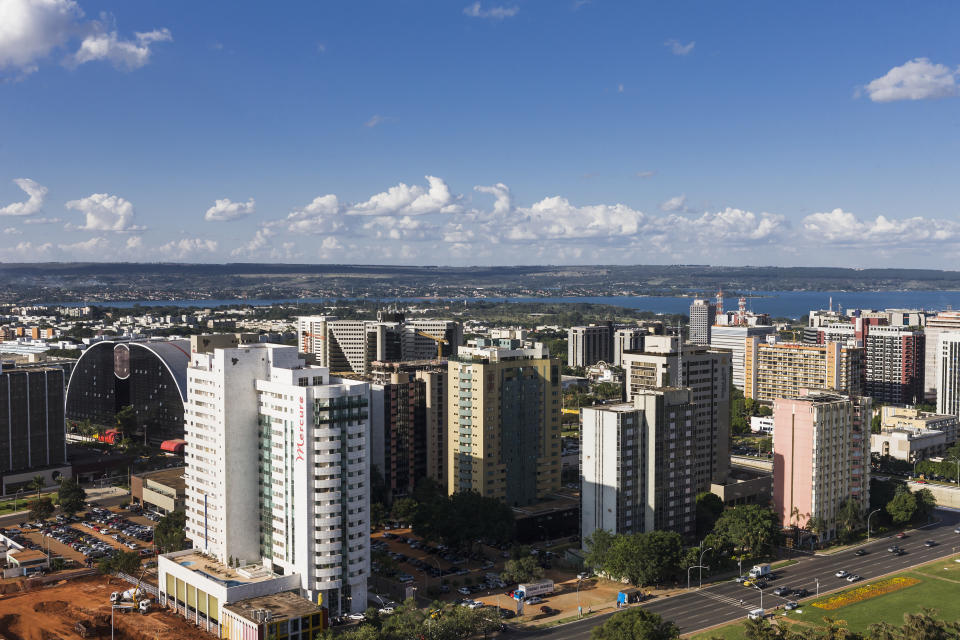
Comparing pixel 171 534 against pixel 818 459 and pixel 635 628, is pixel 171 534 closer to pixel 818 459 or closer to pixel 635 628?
pixel 635 628

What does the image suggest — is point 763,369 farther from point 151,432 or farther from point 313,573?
point 313,573

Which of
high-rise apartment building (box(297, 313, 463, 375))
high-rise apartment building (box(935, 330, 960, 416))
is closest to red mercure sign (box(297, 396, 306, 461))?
high-rise apartment building (box(297, 313, 463, 375))

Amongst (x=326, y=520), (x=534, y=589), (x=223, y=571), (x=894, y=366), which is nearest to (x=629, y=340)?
(x=894, y=366)

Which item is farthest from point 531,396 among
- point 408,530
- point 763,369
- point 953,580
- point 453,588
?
point 763,369

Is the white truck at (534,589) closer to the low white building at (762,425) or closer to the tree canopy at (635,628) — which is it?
the tree canopy at (635,628)

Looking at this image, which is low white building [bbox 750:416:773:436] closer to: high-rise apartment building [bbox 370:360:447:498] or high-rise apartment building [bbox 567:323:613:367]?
high-rise apartment building [bbox 370:360:447:498]

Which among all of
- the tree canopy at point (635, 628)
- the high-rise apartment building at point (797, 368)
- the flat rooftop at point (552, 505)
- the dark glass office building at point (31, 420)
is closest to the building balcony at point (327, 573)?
the tree canopy at point (635, 628)
